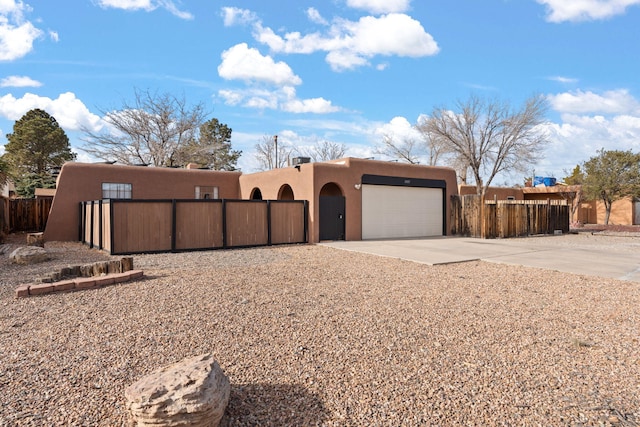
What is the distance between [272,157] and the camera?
47562mm

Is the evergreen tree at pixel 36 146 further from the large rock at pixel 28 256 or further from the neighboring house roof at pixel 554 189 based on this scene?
the neighboring house roof at pixel 554 189

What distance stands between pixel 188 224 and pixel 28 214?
12.6 m

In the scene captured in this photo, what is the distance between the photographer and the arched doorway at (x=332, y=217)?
1606 cm

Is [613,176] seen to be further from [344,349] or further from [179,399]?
[179,399]

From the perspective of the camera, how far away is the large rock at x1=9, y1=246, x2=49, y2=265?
9.70 meters

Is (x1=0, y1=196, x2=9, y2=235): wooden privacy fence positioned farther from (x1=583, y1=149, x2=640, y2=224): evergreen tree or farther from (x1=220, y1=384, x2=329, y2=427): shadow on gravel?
(x1=583, y1=149, x2=640, y2=224): evergreen tree

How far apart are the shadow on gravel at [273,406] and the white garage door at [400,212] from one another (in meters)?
14.3

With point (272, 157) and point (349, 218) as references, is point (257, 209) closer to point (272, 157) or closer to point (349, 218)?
point (349, 218)

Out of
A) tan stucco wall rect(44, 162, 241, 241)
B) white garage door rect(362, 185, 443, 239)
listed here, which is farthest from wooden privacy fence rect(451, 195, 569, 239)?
tan stucco wall rect(44, 162, 241, 241)

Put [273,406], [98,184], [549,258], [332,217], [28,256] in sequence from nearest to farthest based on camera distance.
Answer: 1. [273,406]
2. [28,256]
3. [549,258]
4. [332,217]
5. [98,184]

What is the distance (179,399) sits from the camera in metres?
2.63

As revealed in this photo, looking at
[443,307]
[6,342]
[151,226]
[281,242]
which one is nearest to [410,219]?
[281,242]

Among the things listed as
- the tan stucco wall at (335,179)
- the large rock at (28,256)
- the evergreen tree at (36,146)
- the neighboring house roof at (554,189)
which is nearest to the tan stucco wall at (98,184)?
the tan stucco wall at (335,179)

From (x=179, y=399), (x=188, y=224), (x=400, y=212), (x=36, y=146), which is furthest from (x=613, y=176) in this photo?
(x=36, y=146)
